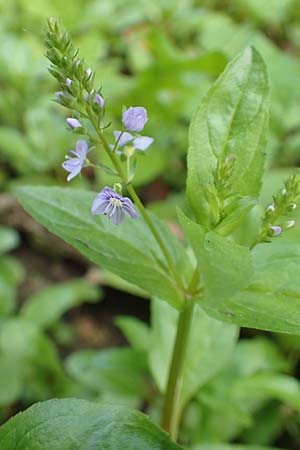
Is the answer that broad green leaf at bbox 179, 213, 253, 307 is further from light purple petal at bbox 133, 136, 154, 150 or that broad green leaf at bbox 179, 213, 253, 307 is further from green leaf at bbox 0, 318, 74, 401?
green leaf at bbox 0, 318, 74, 401

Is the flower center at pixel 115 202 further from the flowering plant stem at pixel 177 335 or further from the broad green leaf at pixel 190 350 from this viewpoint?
the broad green leaf at pixel 190 350

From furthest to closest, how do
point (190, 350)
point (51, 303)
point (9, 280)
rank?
point (9, 280)
point (51, 303)
point (190, 350)

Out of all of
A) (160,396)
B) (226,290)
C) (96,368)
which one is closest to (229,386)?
(160,396)

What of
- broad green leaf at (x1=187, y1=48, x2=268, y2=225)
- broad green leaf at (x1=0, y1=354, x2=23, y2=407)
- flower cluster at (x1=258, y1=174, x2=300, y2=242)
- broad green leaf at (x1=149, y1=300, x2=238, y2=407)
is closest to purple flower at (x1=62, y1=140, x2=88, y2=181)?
broad green leaf at (x1=187, y1=48, x2=268, y2=225)

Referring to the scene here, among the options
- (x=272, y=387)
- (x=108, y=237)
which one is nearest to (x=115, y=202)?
(x=108, y=237)

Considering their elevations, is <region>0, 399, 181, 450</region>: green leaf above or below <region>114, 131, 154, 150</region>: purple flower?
below

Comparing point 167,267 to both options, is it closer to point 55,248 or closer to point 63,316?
point 63,316

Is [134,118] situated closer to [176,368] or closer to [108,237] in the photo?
[108,237]
